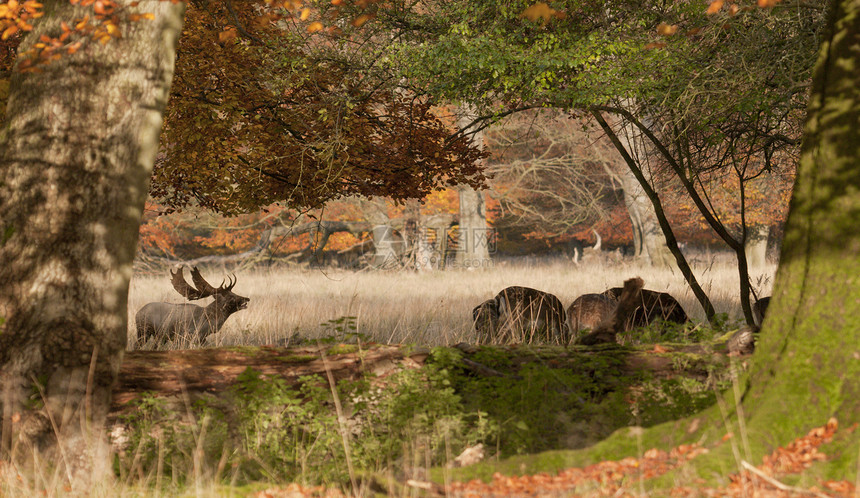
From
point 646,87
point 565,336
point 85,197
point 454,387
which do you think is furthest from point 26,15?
point 565,336

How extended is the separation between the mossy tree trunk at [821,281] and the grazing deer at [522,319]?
5.00m

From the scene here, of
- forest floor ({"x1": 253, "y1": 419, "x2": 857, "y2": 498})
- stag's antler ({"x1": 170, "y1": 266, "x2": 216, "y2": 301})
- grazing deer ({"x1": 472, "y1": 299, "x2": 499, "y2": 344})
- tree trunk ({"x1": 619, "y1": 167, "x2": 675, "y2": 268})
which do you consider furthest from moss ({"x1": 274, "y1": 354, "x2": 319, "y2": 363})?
tree trunk ({"x1": 619, "y1": 167, "x2": 675, "y2": 268})

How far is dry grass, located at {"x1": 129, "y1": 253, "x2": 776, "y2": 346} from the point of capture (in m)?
10.7

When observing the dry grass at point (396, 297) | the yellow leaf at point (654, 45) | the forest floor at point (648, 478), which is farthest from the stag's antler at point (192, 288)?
the forest floor at point (648, 478)

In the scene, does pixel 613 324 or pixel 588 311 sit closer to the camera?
pixel 613 324

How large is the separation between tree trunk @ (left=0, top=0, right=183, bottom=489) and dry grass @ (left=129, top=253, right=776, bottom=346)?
258 centimetres

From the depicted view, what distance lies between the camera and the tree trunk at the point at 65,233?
499 cm

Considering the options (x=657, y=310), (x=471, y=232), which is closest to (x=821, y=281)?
(x=657, y=310)

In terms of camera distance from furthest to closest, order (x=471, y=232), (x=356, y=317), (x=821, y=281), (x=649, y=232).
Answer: (x=649, y=232), (x=471, y=232), (x=356, y=317), (x=821, y=281)

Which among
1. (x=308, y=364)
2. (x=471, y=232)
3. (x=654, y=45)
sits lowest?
(x=308, y=364)

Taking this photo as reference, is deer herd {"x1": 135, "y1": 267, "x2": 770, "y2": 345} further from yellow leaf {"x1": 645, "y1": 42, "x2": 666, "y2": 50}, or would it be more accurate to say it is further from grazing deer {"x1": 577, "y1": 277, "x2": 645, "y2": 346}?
yellow leaf {"x1": 645, "y1": 42, "x2": 666, "y2": 50}

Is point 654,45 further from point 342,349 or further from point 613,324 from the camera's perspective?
point 342,349

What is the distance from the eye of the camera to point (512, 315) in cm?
977

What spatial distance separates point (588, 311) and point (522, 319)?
47.9 inches
